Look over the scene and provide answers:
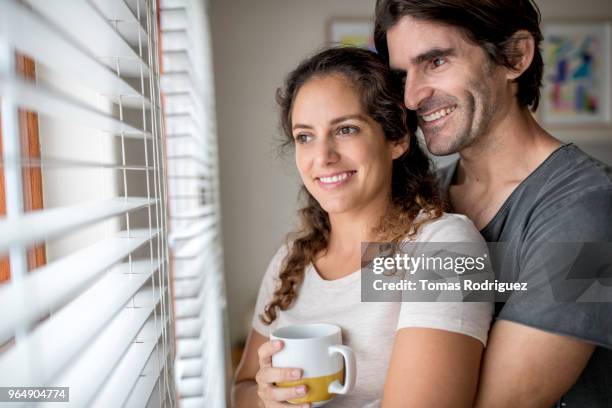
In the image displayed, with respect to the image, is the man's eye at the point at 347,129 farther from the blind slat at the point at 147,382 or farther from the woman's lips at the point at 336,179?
the blind slat at the point at 147,382

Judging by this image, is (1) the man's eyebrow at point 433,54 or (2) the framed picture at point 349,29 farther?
(2) the framed picture at point 349,29

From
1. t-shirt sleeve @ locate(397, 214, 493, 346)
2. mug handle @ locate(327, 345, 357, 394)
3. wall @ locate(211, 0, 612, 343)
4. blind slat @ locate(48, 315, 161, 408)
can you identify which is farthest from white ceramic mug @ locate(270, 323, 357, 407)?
wall @ locate(211, 0, 612, 343)

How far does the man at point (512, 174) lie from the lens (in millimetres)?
928

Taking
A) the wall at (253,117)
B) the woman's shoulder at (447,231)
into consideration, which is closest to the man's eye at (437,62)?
the woman's shoulder at (447,231)

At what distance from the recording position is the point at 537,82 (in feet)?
4.59

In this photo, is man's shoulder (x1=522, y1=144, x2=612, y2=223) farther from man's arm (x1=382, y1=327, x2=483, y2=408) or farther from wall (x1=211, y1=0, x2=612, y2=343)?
wall (x1=211, y1=0, x2=612, y2=343)

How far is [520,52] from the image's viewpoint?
4.39 ft

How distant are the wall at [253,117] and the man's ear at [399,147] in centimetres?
205

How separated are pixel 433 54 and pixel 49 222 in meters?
1.04

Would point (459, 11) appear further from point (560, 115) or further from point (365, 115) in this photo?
point (560, 115)

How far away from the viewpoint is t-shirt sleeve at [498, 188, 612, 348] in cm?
93

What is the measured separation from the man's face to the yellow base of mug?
695 mm

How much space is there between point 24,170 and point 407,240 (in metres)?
0.67

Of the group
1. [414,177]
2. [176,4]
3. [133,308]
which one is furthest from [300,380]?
[176,4]
